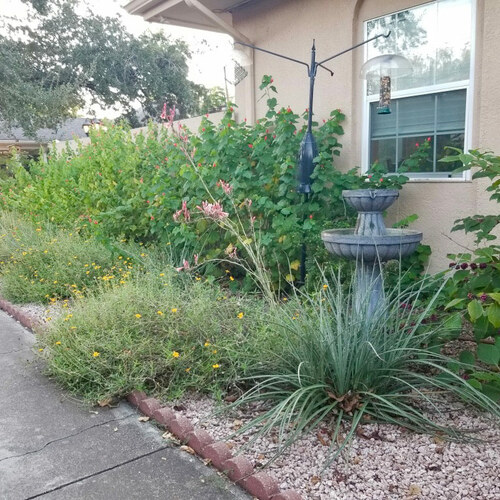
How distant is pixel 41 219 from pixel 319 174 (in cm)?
559

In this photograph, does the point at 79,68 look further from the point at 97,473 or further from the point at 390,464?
the point at 390,464

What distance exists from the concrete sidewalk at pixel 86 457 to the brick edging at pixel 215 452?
5 centimetres

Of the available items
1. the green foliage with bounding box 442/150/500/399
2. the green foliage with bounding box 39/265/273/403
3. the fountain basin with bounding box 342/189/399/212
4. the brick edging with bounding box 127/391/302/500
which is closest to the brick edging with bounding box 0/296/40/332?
the green foliage with bounding box 39/265/273/403

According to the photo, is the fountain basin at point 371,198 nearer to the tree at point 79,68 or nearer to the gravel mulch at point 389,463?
the gravel mulch at point 389,463

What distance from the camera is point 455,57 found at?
481cm

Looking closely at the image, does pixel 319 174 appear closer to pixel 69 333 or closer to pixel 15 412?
pixel 69 333

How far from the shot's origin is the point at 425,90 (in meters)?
5.04

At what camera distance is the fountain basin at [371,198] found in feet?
13.3

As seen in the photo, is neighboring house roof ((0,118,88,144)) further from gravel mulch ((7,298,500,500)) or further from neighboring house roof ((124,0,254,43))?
gravel mulch ((7,298,500,500))

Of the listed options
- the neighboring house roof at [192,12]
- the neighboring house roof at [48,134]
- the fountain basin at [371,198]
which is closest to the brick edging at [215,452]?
the fountain basin at [371,198]

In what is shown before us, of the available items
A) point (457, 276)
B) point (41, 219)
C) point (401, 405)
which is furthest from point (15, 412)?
point (41, 219)

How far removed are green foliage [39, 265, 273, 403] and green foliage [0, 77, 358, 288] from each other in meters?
0.79

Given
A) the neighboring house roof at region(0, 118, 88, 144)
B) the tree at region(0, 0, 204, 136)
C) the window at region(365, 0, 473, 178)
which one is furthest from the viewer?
the neighboring house roof at region(0, 118, 88, 144)

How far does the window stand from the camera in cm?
477
